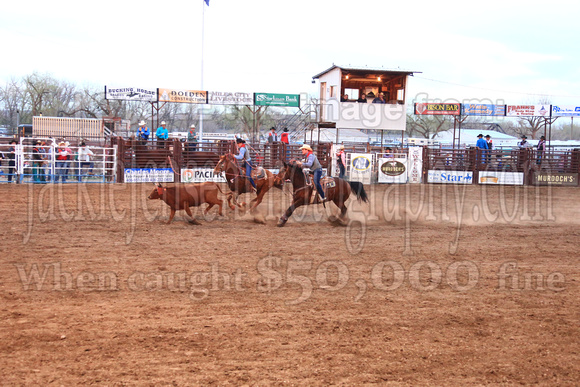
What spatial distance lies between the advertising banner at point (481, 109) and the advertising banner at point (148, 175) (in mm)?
17583

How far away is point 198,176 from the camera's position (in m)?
20.8

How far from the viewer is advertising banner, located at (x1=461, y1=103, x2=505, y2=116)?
29578mm

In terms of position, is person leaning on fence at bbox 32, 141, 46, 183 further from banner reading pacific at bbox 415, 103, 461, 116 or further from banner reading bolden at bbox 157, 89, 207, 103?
banner reading pacific at bbox 415, 103, 461, 116

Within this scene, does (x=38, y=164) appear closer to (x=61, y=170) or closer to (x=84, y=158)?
(x=61, y=170)

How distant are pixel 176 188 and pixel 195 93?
13875mm

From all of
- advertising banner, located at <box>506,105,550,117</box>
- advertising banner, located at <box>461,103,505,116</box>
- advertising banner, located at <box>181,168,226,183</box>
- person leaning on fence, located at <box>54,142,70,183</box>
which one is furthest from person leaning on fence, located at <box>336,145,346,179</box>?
advertising banner, located at <box>506,105,550,117</box>

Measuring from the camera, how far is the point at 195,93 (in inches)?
955

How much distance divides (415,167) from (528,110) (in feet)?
34.5

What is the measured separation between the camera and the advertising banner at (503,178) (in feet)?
75.8

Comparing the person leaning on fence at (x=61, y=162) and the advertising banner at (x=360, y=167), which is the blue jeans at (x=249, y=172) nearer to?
the person leaning on fence at (x=61, y=162)

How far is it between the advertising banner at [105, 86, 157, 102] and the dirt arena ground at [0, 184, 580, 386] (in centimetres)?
1267

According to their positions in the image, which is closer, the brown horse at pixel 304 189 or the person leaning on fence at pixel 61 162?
the brown horse at pixel 304 189

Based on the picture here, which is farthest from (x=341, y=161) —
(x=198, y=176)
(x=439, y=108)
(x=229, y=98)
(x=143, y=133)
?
(x=439, y=108)

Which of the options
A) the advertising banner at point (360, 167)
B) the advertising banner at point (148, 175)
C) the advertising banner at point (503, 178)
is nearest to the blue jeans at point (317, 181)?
the advertising banner at point (148, 175)
